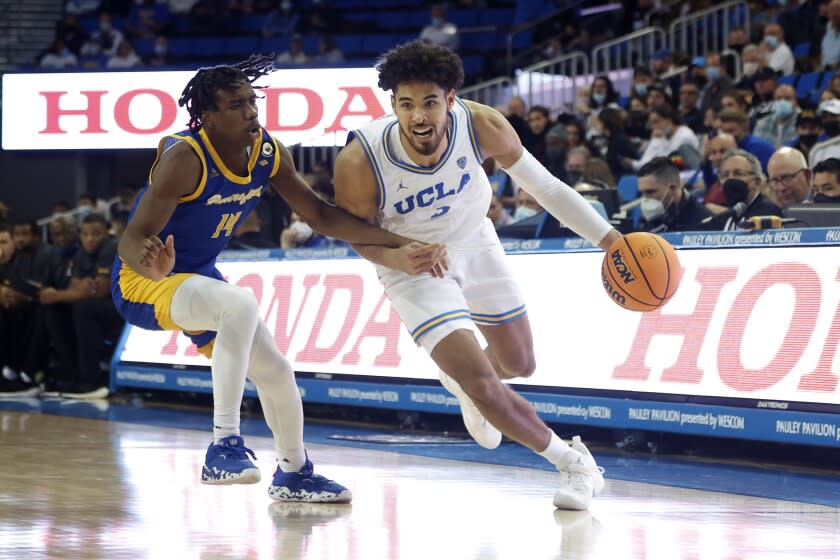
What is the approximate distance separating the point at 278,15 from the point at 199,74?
59.9 feet

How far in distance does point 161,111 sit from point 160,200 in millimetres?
11588

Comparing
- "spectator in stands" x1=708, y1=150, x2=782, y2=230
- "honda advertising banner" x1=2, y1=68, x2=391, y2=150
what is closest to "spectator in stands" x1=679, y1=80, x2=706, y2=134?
"honda advertising banner" x1=2, y1=68, x2=391, y2=150

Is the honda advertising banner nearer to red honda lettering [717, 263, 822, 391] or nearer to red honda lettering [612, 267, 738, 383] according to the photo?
red honda lettering [612, 267, 738, 383]

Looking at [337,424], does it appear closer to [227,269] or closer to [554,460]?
[227,269]

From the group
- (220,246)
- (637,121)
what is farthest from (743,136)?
(220,246)

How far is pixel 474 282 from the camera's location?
6.66 metres

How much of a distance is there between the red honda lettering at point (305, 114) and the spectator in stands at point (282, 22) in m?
7.19

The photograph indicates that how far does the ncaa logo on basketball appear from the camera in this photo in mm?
6344

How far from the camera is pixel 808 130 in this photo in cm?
1116

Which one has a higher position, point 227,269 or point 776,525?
point 227,269

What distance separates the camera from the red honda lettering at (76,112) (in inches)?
688

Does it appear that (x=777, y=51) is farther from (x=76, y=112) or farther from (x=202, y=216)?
(x=202, y=216)

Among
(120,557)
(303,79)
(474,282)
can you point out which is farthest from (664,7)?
(120,557)

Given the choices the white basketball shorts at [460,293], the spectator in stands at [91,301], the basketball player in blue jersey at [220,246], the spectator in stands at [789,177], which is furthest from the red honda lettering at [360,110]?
the basketball player in blue jersey at [220,246]
